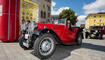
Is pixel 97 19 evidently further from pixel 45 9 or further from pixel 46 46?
pixel 46 46

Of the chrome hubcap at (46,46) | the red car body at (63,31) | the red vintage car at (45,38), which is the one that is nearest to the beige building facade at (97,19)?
the red car body at (63,31)

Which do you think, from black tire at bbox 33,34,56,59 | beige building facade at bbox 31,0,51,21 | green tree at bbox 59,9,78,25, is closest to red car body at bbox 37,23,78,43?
black tire at bbox 33,34,56,59

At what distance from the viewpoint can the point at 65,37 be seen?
3514 millimetres

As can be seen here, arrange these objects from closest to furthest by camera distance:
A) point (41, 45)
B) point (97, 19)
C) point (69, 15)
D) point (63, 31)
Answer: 1. point (41, 45)
2. point (63, 31)
3. point (69, 15)
4. point (97, 19)

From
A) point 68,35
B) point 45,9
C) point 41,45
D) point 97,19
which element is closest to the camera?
point 41,45

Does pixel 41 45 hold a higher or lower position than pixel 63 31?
lower

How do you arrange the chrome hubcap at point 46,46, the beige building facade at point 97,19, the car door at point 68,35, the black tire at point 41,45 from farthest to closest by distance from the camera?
the beige building facade at point 97,19 → the car door at point 68,35 → the chrome hubcap at point 46,46 → the black tire at point 41,45

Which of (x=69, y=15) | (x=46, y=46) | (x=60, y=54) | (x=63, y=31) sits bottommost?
(x=60, y=54)

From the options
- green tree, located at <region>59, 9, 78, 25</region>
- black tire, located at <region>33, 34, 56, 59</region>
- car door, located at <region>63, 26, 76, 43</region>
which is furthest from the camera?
green tree, located at <region>59, 9, 78, 25</region>

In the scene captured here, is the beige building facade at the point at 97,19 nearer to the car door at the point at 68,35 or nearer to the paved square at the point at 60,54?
the car door at the point at 68,35

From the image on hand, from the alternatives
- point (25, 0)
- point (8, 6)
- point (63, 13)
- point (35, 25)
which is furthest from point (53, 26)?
point (63, 13)

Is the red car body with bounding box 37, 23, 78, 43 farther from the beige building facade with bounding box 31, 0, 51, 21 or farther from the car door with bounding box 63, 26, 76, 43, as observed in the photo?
the beige building facade with bounding box 31, 0, 51, 21

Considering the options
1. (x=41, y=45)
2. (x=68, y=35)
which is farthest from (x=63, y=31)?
(x=41, y=45)

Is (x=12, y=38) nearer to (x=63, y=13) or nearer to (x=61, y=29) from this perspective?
(x=61, y=29)
